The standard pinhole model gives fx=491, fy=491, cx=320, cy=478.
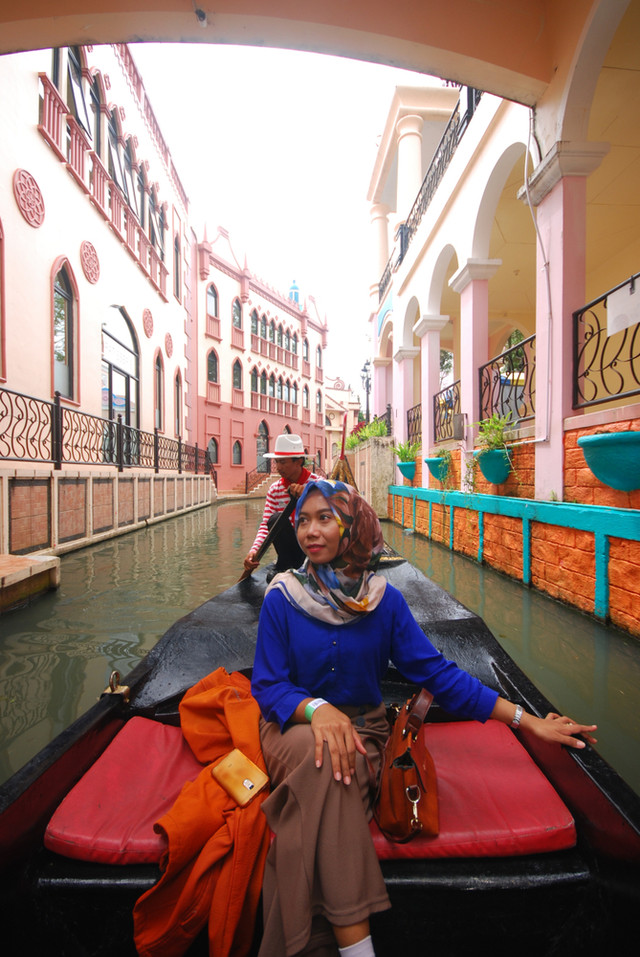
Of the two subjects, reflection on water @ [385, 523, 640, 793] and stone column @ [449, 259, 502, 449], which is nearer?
reflection on water @ [385, 523, 640, 793]

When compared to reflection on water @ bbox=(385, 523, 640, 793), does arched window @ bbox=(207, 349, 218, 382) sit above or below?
above

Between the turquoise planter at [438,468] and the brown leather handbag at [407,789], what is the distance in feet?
21.6

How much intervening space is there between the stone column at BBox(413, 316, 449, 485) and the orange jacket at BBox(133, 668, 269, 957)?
7.97 meters

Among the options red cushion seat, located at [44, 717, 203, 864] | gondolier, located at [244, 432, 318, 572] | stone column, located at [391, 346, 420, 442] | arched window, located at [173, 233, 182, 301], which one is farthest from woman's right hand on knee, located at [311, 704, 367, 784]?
arched window, located at [173, 233, 182, 301]

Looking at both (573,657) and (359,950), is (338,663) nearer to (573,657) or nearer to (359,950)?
(359,950)

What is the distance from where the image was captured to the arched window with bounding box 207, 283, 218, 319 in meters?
24.3

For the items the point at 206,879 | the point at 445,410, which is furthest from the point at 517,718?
the point at 445,410

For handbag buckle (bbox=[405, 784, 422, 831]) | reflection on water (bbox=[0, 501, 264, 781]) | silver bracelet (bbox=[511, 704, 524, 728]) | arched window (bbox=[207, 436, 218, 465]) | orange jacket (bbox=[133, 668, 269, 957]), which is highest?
arched window (bbox=[207, 436, 218, 465])

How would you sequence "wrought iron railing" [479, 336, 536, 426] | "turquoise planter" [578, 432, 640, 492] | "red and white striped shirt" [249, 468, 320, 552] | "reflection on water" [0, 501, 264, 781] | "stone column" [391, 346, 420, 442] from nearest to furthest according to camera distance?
"reflection on water" [0, 501, 264, 781] < "turquoise planter" [578, 432, 640, 492] < "red and white striped shirt" [249, 468, 320, 552] < "wrought iron railing" [479, 336, 536, 426] < "stone column" [391, 346, 420, 442]

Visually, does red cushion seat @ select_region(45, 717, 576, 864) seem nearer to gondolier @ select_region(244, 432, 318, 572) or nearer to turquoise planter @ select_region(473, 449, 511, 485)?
gondolier @ select_region(244, 432, 318, 572)

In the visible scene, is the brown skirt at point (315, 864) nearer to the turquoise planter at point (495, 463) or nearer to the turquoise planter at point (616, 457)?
the turquoise planter at point (616, 457)

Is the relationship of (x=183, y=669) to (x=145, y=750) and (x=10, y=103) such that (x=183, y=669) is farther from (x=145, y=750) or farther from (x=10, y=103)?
(x=10, y=103)

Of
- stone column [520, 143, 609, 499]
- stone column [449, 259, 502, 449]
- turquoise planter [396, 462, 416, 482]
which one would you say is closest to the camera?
stone column [520, 143, 609, 499]

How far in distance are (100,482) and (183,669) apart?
7.00 m
